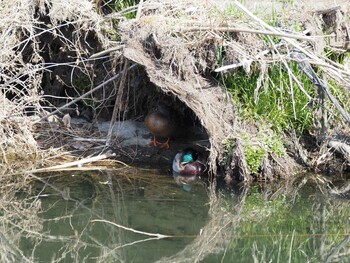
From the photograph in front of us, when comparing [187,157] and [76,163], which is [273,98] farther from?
[76,163]

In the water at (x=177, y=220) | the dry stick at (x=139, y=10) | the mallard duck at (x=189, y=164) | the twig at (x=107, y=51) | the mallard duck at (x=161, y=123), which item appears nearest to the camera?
the water at (x=177, y=220)

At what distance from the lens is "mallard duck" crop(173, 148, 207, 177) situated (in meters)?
8.46

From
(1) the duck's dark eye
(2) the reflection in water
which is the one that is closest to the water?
(2) the reflection in water

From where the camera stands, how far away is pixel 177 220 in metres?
7.06

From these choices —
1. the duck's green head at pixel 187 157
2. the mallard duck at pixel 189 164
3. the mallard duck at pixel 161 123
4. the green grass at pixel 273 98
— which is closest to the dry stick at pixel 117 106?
the mallard duck at pixel 161 123

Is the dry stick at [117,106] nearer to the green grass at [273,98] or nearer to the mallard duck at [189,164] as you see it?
the mallard duck at [189,164]

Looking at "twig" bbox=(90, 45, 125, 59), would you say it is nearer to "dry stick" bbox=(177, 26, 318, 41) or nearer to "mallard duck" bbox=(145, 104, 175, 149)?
"dry stick" bbox=(177, 26, 318, 41)

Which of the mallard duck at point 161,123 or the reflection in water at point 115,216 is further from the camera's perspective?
the mallard duck at point 161,123

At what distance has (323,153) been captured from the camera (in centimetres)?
855

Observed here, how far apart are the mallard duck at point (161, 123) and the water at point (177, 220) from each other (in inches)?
24.6

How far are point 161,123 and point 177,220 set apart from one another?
6.88ft

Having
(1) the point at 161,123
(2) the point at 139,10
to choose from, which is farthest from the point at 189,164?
(2) the point at 139,10

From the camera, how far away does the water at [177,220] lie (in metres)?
6.36

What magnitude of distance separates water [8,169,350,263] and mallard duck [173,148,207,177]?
0.22 m
